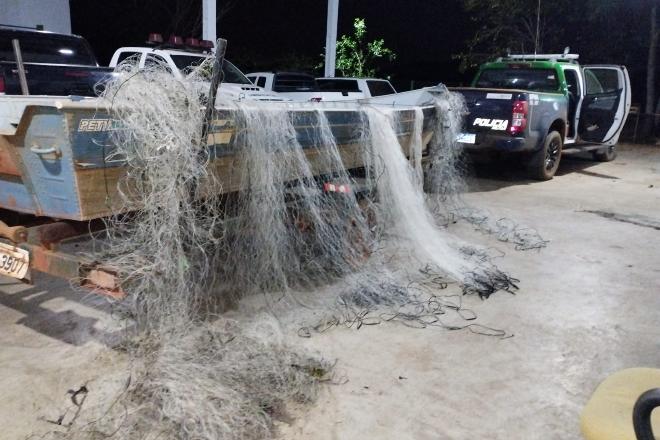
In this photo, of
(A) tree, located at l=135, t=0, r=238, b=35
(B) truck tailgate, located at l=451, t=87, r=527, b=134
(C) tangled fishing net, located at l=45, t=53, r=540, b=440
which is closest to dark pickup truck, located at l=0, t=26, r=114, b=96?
(C) tangled fishing net, located at l=45, t=53, r=540, b=440

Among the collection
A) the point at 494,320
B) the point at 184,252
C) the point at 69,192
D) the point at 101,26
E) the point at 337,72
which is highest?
the point at 101,26

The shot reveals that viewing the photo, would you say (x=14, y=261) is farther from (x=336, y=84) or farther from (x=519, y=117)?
(x=336, y=84)

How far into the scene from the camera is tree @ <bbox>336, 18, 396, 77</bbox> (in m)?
17.1

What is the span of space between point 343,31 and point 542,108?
14618 mm

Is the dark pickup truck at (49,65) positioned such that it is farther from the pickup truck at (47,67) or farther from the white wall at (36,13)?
the white wall at (36,13)

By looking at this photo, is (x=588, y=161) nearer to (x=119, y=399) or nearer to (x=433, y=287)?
(x=433, y=287)

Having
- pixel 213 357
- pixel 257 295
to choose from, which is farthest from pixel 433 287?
pixel 213 357

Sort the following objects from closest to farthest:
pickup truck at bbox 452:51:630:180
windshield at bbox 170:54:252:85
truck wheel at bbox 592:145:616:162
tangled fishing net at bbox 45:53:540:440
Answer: tangled fishing net at bbox 45:53:540:440
pickup truck at bbox 452:51:630:180
windshield at bbox 170:54:252:85
truck wheel at bbox 592:145:616:162

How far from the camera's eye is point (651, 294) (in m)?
4.62

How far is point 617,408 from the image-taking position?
1.73m

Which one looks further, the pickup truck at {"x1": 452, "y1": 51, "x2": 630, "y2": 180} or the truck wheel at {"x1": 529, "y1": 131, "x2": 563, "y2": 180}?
the truck wheel at {"x1": 529, "y1": 131, "x2": 563, "y2": 180}

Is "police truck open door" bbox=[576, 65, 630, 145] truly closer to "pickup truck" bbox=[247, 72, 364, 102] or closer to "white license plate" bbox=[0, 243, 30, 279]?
"pickup truck" bbox=[247, 72, 364, 102]

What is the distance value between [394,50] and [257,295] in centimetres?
1812

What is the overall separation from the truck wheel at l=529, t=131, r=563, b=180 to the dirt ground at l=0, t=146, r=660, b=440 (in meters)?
3.96
